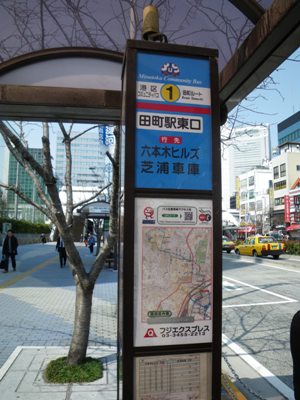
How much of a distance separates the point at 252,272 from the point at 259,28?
15.3 m

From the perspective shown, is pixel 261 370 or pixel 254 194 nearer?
pixel 261 370

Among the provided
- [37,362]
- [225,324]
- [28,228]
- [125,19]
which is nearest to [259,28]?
[125,19]

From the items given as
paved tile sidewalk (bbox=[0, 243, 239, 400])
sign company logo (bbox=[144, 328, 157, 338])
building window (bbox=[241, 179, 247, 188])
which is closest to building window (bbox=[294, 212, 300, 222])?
building window (bbox=[241, 179, 247, 188])

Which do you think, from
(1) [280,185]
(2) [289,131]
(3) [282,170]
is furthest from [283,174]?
(2) [289,131]

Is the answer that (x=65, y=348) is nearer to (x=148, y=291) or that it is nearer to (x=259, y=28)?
(x=148, y=291)

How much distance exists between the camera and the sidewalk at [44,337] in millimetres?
4117

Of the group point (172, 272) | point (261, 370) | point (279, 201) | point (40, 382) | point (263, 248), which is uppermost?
point (279, 201)

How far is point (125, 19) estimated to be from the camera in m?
4.00

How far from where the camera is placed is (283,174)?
74000mm

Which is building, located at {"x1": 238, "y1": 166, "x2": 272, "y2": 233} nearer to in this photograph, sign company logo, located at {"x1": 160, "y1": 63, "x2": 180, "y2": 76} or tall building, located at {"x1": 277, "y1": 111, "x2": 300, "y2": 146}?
tall building, located at {"x1": 277, "y1": 111, "x2": 300, "y2": 146}

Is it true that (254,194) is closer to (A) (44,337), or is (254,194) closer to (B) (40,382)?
(A) (44,337)

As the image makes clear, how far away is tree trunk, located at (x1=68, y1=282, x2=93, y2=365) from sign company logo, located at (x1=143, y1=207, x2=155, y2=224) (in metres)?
2.71

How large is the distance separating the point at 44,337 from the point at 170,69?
514 cm

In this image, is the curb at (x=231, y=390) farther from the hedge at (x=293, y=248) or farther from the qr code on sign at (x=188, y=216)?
the hedge at (x=293, y=248)
